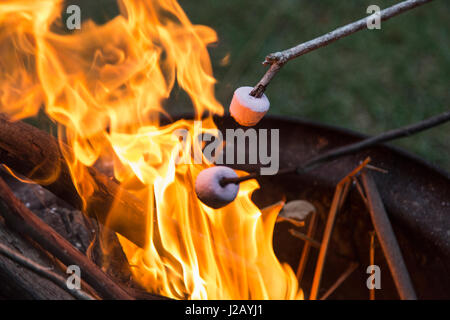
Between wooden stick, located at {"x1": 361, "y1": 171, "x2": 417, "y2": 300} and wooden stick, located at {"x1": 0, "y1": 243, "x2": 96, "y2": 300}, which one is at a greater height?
wooden stick, located at {"x1": 361, "y1": 171, "x2": 417, "y2": 300}

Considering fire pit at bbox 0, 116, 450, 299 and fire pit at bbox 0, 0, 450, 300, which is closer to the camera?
fire pit at bbox 0, 0, 450, 300

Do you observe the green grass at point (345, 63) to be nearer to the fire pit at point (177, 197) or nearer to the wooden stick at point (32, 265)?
the fire pit at point (177, 197)

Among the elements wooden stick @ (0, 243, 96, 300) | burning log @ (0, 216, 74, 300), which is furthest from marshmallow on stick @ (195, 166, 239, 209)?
burning log @ (0, 216, 74, 300)

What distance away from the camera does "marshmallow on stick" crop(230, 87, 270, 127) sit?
1055 millimetres

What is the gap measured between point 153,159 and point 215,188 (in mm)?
765

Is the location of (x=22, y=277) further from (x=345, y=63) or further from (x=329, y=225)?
(x=345, y=63)

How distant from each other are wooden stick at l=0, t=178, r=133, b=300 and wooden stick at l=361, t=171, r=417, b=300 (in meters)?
0.82

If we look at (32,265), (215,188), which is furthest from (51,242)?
(215,188)

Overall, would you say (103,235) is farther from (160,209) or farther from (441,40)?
(441,40)

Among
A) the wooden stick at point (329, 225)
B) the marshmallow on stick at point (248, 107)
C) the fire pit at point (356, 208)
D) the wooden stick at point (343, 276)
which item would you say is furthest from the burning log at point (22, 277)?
the wooden stick at point (343, 276)

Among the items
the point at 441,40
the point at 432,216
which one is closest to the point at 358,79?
the point at 441,40

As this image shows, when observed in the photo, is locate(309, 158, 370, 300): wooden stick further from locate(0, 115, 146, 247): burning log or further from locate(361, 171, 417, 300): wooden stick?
locate(0, 115, 146, 247): burning log

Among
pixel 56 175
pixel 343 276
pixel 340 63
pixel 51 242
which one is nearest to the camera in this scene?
pixel 51 242

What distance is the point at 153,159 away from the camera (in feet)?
5.90
